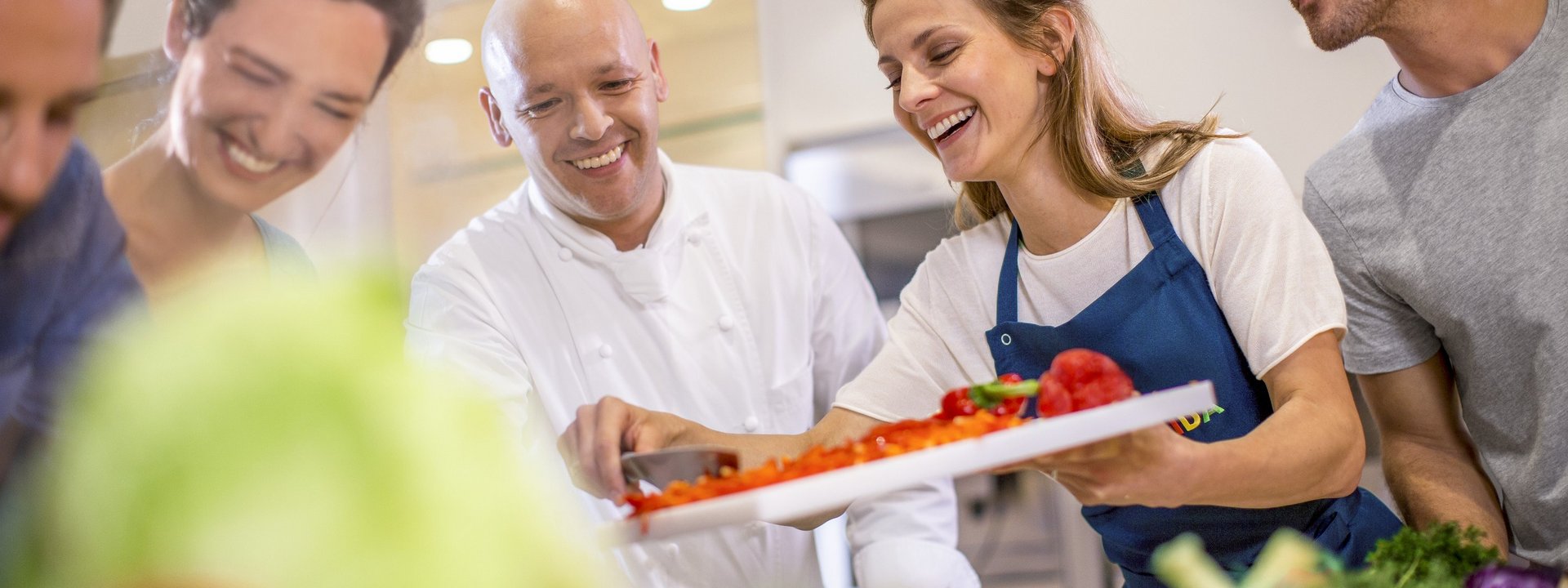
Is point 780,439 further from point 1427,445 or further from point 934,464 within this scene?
point 1427,445

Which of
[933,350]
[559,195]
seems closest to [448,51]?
[559,195]

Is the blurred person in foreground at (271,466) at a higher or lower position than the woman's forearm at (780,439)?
→ higher

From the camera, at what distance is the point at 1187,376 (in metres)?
1.21

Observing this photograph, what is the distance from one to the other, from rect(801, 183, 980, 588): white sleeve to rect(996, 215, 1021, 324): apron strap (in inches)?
11.9

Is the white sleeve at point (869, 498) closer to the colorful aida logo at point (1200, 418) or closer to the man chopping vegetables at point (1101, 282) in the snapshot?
the man chopping vegetables at point (1101, 282)

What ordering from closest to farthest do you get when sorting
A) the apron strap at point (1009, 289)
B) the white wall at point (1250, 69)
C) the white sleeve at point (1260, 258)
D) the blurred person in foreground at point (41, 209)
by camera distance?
the blurred person in foreground at point (41, 209), the white sleeve at point (1260, 258), the apron strap at point (1009, 289), the white wall at point (1250, 69)

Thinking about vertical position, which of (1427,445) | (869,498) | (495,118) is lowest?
(1427,445)

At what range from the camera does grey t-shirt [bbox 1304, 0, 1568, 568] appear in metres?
1.27

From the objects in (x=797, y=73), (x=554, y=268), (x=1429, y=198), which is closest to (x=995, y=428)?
(x=1429, y=198)

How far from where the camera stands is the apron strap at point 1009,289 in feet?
4.43

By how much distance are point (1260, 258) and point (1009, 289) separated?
1.00ft

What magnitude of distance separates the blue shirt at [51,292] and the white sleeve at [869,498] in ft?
3.75

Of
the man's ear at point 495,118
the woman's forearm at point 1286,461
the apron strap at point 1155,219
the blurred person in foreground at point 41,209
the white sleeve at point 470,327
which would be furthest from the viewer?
the man's ear at point 495,118

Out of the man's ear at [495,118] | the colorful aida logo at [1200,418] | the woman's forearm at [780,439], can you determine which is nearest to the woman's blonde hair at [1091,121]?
the colorful aida logo at [1200,418]
